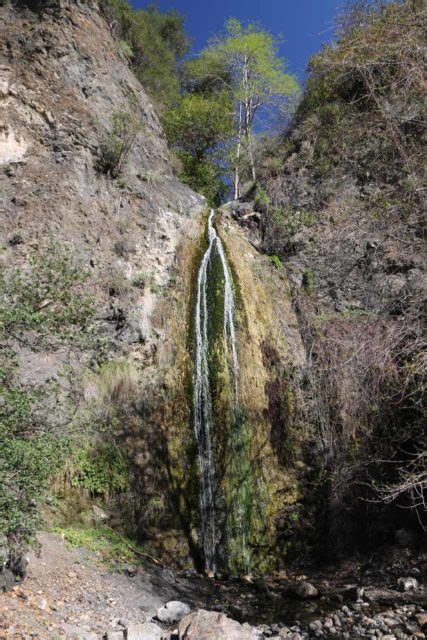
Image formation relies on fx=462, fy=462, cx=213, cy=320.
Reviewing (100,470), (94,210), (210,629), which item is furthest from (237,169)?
(210,629)

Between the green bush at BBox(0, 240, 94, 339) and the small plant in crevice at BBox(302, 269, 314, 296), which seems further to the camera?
the small plant in crevice at BBox(302, 269, 314, 296)

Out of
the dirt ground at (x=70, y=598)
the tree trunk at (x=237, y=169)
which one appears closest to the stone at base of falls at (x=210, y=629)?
the dirt ground at (x=70, y=598)

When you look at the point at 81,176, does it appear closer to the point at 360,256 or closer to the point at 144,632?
the point at 360,256

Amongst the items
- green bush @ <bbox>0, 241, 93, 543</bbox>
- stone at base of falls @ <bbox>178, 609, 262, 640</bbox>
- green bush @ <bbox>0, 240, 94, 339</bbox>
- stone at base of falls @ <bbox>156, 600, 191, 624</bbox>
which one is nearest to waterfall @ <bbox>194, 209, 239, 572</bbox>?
stone at base of falls @ <bbox>156, 600, 191, 624</bbox>

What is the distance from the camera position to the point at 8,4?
39.4 feet

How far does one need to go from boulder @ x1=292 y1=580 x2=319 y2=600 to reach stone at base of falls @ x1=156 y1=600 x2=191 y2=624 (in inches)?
69.9

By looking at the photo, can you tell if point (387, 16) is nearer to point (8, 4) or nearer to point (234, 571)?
point (234, 571)

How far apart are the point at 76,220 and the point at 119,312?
2.34 meters

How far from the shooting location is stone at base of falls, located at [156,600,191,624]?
548cm

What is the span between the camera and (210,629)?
187 inches

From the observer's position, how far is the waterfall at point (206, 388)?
8.01m

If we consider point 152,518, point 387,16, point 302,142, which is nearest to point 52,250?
point 152,518

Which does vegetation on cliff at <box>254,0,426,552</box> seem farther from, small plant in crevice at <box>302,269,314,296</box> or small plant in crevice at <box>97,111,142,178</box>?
small plant in crevice at <box>97,111,142,178</box>

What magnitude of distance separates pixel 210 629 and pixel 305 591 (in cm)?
239
